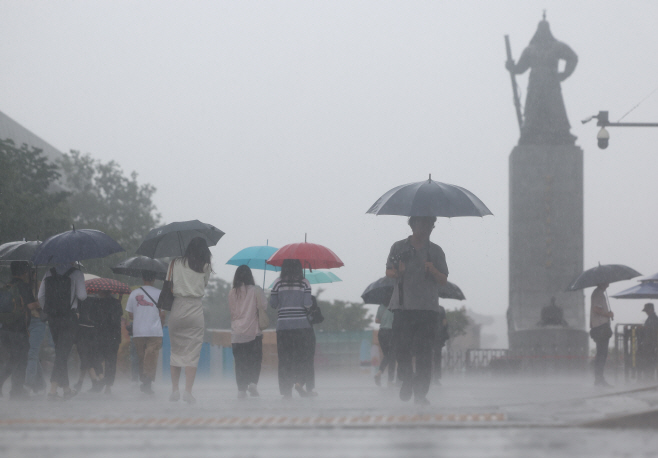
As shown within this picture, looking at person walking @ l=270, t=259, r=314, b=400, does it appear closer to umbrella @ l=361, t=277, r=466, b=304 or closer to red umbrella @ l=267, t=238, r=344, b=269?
red umbrella @ l=267, t=238, r=344, b=269

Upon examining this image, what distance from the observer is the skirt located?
11445 mm

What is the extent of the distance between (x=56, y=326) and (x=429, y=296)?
4365mm

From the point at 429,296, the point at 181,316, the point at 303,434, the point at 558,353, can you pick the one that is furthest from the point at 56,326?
the point at 558,353

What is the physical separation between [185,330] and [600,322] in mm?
6720

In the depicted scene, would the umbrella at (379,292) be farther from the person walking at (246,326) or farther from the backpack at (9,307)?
the backpack at (9,307)

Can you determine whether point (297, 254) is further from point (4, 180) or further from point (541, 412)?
point (4, 180)

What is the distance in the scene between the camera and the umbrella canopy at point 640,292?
2070 cm

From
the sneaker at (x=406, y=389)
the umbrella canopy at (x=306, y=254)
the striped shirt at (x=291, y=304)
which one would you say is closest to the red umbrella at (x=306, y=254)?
the umbrella canopy at (x=306, y=254)

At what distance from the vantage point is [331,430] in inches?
301

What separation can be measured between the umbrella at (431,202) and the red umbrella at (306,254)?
2.81m

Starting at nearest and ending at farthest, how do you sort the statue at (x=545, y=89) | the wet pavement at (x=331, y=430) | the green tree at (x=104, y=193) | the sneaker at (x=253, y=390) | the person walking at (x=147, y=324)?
the wet pavement at (x=331, y=430) → the sneaker at (x=253, y=390) → the person walking at (x=147, y=324) → the statue at (x=545, y=89) → the green tree at (x=104, y=193)

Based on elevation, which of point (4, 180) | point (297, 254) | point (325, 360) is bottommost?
point (325, 360)

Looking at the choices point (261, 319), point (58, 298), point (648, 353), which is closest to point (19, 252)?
point (58, 298)

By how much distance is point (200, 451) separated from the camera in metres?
6.68
